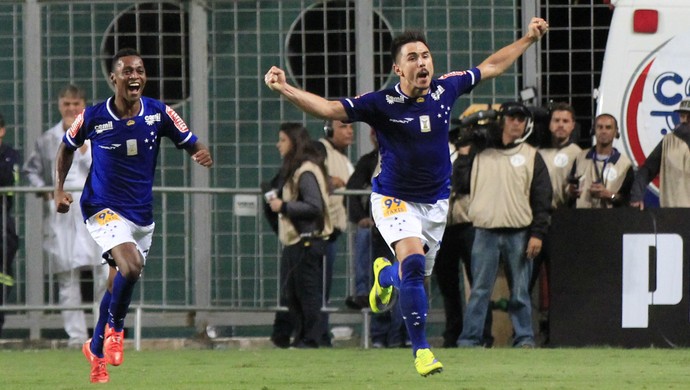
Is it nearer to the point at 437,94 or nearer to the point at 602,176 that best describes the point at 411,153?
the point at 437,94

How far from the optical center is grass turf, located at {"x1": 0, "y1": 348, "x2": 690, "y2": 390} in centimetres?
1166

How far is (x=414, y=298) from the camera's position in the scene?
11.5m

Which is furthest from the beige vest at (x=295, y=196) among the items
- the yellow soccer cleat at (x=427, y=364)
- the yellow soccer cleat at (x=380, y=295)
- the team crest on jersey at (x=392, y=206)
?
the yellow soccer cleat at (x=427, y=364)

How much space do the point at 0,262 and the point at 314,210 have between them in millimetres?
Answer: 2985

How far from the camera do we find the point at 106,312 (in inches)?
489

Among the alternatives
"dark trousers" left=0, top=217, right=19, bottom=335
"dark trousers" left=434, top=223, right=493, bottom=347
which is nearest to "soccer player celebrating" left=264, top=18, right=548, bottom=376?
"dark trousers" left=434, top=223, right=493, bottom=347

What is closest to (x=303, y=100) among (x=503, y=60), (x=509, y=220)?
(x=503, y=60)

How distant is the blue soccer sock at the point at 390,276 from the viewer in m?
12.4

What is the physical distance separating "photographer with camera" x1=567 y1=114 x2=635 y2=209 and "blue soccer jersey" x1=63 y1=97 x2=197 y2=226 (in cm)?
479

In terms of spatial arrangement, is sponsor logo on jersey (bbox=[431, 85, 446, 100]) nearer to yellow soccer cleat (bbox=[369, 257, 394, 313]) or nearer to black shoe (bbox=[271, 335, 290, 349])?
yellow soccer cleat (bbox=[369, 257, 394, 313])

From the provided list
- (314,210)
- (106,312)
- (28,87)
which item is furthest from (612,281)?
(28,87)

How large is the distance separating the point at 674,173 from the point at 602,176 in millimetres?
653

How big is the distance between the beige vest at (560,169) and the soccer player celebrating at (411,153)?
164 inches

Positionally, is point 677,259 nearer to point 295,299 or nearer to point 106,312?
point 295,299
